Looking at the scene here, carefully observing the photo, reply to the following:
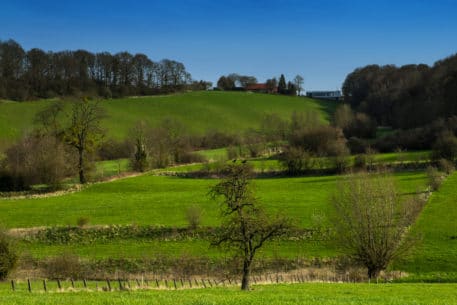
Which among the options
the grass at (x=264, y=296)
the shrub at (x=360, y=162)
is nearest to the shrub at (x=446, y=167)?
the shrub at (x=360, y=162)

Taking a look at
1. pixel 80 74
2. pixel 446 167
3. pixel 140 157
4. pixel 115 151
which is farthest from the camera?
pixel 80 74

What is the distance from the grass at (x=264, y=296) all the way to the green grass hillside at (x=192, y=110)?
8246 centimetres

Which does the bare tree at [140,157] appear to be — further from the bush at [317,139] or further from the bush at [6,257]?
the bush at [6,257]

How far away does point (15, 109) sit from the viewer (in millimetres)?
107375

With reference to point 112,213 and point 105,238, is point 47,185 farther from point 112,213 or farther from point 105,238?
point 105,238

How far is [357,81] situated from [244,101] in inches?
1482

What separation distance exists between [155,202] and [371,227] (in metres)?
28.5

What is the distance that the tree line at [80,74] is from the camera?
12081cm

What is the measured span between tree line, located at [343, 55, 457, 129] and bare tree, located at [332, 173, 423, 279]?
241ft

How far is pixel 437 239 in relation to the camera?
35.8 metres

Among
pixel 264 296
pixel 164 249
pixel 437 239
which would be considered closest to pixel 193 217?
pixel 164 249

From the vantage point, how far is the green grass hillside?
106m

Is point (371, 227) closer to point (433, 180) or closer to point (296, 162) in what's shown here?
point (433, 180)

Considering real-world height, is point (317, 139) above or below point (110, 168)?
above
